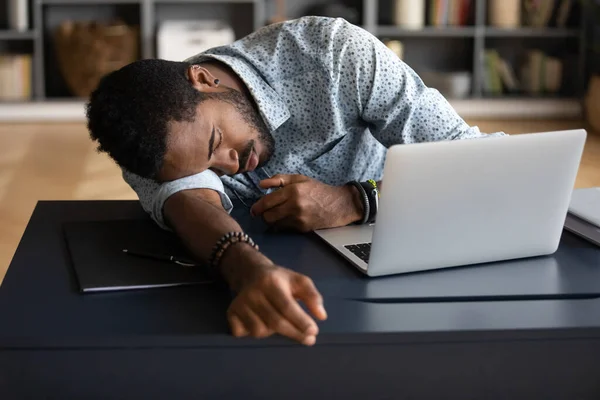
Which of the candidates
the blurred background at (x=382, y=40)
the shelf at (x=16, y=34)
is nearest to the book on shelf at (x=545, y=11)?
the blurred background at (x=382, y=40)

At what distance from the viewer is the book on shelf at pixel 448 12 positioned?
5469mm

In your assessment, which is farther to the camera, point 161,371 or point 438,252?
point 438,252

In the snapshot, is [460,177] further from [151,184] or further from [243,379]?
[151,184]

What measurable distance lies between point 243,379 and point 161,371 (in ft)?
0.34

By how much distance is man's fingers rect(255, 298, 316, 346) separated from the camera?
110cm

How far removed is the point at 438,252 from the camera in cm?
133

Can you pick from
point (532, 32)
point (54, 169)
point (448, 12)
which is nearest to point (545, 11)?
point (532, 32)

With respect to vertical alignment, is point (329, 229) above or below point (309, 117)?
below

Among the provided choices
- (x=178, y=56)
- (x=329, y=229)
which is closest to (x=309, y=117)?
(x=329, y=229)

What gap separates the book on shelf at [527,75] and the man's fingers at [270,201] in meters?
4.23

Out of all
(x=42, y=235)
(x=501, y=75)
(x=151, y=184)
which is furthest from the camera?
(x=501, y=75)

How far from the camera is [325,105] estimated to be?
174 centimetres

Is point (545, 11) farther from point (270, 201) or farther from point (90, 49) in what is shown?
point (270, 201)

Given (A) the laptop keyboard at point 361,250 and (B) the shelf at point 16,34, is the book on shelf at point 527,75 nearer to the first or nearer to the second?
(B) the shelf at point 16,34
